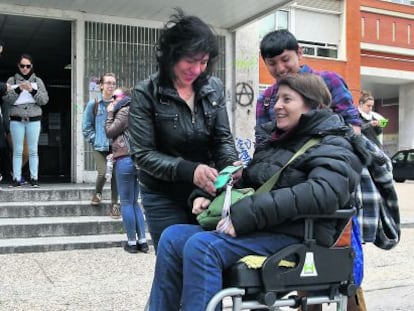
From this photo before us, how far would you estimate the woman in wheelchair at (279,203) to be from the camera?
8.04 feet

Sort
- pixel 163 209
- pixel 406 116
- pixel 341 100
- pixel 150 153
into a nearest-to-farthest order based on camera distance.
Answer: pixel 150 153 → pixel 163 209 → pixel 341 100 → pixel 406 116

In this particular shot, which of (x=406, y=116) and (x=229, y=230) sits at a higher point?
(x=406, y=116)

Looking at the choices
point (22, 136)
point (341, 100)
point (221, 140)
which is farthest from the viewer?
point (22, 136)

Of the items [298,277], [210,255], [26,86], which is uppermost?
[26,86]

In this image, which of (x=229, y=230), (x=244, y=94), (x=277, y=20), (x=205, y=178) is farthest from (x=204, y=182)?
(x=277, y=20)

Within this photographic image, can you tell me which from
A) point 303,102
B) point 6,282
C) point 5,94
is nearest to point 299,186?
point 303,102

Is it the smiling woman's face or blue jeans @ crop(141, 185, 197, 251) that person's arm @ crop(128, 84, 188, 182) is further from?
the smiling woman's face

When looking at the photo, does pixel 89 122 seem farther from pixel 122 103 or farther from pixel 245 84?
pixel 245 84

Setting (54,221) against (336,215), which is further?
(54,221)

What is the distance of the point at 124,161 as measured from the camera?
6.14 metres

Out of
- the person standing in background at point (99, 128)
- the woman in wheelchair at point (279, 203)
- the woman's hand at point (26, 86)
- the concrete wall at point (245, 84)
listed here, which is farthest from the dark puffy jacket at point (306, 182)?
the concrete wall at point (245, 84)

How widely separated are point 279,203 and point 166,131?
0.84m

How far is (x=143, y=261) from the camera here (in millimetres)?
6113

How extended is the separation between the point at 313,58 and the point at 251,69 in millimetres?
8805
